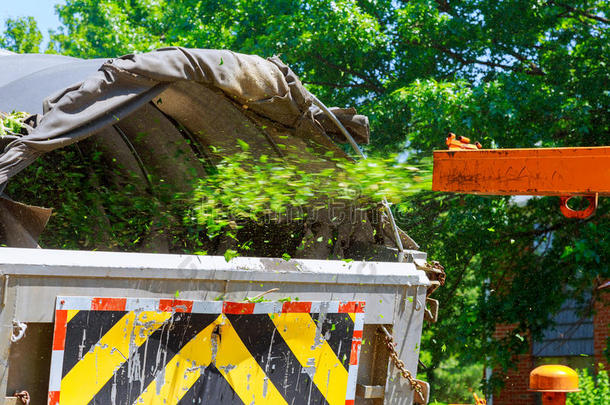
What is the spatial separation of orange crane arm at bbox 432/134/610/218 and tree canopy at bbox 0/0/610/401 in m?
4.01

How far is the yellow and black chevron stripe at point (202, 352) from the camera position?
2414 mm

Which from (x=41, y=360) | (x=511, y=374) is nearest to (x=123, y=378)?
(x=41, y=360)

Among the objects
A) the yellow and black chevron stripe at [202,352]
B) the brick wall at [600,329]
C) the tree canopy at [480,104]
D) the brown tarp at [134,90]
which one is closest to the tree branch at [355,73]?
the tree canopy at [480,104]

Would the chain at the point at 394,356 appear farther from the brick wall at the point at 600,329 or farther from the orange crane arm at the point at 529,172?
the brick wall at the point at 600,329

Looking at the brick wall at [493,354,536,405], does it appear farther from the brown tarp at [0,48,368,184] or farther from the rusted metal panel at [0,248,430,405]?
the brown tarp at [0,48,368,184]

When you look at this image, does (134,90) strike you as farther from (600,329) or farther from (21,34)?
(21,34)

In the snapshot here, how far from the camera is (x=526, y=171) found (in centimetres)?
282

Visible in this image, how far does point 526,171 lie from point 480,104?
699cm

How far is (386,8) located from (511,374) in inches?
289

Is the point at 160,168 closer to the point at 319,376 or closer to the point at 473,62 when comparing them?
the point at 319,376

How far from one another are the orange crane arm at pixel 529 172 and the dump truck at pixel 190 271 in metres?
0.46

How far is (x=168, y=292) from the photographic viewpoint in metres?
2.55

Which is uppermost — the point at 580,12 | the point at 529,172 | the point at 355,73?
the point at 580,12

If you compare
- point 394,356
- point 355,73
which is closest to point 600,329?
point 355,73
